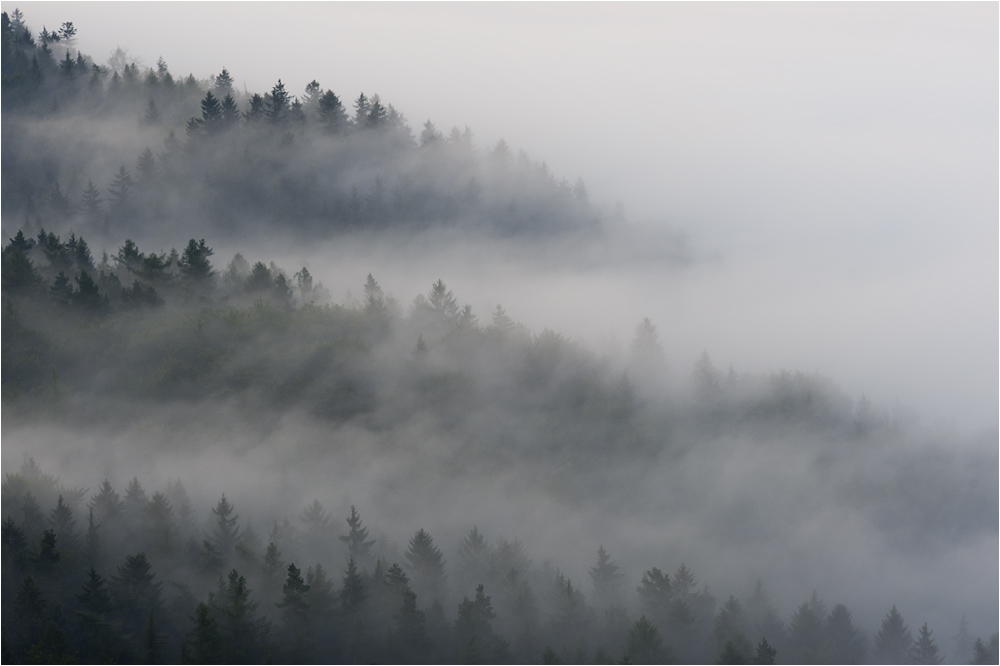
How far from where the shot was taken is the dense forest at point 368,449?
70438 millimetres

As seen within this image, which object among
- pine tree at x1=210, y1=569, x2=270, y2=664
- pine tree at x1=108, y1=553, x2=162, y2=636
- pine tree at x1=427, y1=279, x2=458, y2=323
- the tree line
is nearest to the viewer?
pine tree at x1=210, y1=569, x2=270, y2=664

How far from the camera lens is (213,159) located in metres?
136

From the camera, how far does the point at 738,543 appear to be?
388 ft

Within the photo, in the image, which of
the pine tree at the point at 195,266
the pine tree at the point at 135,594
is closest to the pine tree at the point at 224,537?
the pine tree at the point at 135,594

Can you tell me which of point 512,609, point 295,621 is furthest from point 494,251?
point 295,621

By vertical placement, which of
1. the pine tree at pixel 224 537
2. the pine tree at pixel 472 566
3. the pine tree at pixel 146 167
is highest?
the pine tree at pixel 146 167

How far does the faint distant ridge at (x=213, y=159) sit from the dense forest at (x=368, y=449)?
484 mm

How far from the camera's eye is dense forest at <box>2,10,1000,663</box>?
70.4 metres

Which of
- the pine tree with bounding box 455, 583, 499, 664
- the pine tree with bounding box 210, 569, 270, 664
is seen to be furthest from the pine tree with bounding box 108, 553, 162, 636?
the pine tree with bounding box 455, 583, 499, 664

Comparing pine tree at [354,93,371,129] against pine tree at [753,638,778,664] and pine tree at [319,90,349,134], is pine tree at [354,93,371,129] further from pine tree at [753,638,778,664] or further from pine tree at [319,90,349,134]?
pine tree at [753,638,778,664]

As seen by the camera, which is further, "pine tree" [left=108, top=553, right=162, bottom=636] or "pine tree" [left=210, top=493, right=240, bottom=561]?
"pine tree" [left=210, top=493, right=240, bottom=561]

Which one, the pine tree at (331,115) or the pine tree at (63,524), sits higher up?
the pine tree at (331,115)

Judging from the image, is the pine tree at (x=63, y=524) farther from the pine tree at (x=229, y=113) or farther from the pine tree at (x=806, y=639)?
the pine tree at (x=229, y=113)

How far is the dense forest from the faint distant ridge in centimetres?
48
